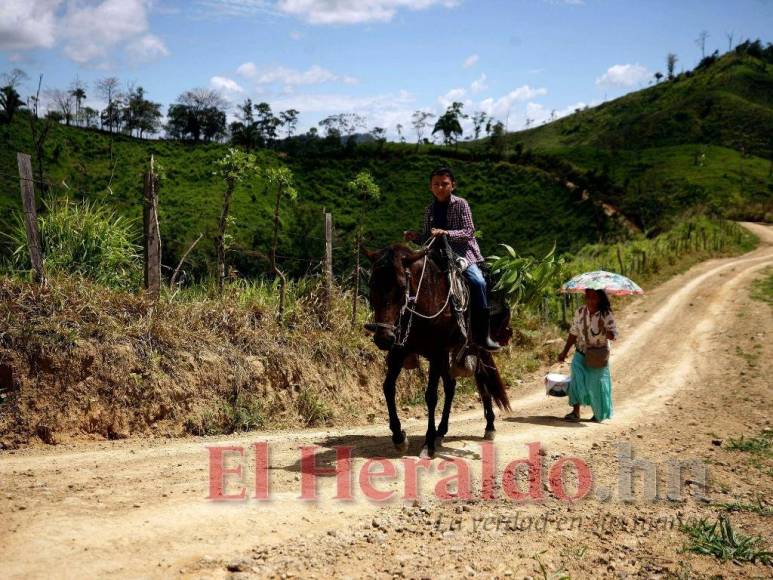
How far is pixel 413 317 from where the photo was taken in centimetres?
655

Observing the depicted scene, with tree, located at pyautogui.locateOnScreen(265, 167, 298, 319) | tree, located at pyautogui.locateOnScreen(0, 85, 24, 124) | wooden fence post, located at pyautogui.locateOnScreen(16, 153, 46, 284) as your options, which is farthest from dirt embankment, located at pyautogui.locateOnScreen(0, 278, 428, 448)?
tree, located at pyautogui.locateOnScreen(0, 85, 24, 124)

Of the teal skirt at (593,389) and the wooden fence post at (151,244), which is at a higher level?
the wooden fence post at (151,244)

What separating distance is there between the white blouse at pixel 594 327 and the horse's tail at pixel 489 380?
177 centimetres

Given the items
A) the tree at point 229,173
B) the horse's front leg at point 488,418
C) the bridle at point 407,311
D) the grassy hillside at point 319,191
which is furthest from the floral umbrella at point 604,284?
the grassy hillside at point 319,191

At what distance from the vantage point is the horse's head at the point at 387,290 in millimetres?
5688

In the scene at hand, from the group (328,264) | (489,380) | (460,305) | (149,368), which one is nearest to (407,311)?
(460,305)

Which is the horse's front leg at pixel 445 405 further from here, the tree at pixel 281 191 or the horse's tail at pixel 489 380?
the tree at pixel 281 191

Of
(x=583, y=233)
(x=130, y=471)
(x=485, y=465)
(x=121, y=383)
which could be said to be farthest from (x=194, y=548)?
(x=583, y=233)

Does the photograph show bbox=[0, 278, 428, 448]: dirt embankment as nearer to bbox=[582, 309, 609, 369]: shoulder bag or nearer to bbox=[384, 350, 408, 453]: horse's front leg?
bbox=[384, 350, 408, 453]: horse's front leg

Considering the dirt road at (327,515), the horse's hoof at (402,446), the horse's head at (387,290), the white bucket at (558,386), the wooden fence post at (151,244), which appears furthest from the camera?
the white bucket at (558,386)

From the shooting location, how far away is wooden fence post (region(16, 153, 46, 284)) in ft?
25.7

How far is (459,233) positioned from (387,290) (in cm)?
159

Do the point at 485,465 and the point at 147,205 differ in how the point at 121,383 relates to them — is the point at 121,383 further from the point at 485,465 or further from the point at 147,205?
the point at 485,465

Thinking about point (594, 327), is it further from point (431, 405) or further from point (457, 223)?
point (431, 405)
